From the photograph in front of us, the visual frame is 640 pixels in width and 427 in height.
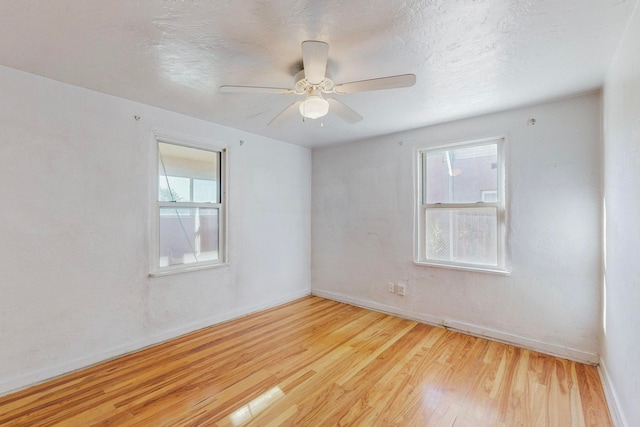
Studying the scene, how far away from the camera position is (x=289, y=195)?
4.21 metres

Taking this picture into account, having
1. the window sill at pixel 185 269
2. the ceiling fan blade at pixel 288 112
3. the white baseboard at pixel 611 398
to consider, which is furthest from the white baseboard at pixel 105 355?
the white baseboard at pixel 611 398

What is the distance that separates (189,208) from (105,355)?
151 centimetres

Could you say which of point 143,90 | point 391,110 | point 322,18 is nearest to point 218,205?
point 143,90

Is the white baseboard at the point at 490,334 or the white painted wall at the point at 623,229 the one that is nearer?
the white painted wall at the point at 623,229

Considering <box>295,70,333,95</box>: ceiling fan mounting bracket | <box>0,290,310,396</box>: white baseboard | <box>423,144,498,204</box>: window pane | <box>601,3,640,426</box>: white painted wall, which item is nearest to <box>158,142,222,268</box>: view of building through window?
<box>0,290,310,396</box>: white baseboard

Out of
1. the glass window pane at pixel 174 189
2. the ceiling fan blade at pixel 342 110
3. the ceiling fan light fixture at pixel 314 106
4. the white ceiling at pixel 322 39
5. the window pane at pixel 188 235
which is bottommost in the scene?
the window pane at pixel 188 235

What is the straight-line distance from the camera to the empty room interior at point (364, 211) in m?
1.62

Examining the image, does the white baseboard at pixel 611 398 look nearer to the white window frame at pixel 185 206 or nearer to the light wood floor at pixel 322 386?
the light wood floor at pixel 322 386

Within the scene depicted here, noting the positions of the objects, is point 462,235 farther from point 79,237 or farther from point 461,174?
point 79,237

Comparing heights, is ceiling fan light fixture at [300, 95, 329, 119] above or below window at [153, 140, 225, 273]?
above

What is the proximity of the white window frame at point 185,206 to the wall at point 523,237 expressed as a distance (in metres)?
1.83

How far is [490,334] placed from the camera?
290 centimetres

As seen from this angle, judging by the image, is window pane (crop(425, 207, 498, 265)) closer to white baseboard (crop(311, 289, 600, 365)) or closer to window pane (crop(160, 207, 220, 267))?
white baseboard (crop(311, 289, 600, 365))

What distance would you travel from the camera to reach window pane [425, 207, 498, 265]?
2.99 m
